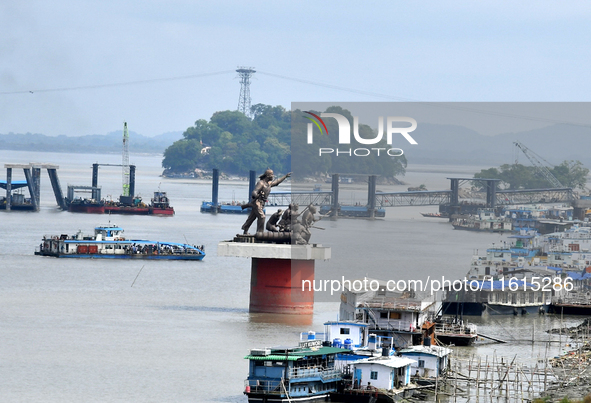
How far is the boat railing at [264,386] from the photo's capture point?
98.8ft

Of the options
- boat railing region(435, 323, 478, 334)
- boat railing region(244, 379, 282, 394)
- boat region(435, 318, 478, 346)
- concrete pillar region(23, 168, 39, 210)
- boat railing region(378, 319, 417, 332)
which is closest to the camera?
boat railing region(244, 379, 282, 394)

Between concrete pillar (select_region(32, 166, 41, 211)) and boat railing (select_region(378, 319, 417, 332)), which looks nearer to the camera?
boat railing (select_region(378, 319, 417, 332))

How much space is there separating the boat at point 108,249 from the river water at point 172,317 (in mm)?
1037

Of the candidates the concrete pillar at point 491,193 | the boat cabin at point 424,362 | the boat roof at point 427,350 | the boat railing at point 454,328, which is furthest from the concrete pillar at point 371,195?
the boat cabin at point 424,362

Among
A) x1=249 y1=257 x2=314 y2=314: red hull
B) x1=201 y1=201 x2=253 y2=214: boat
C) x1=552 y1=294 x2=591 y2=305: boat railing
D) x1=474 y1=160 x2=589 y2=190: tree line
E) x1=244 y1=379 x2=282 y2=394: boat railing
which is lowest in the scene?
x1=244 y1=379 x2=282 y2=394: boat railing

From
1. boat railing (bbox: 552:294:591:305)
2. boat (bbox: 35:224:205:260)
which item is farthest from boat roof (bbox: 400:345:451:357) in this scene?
boat (bbox: 35:224:205:260)

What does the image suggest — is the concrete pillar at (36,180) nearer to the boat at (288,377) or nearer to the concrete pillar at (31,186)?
the concrete pillar at (31,186)

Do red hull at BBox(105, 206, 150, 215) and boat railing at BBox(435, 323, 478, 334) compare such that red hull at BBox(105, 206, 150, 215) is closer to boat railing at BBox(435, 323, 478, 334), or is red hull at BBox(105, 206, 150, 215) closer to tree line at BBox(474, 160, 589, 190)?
tree line at BBox(474, 160, 589, 190)

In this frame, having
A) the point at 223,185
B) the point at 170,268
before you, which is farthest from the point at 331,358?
the point at 223,185

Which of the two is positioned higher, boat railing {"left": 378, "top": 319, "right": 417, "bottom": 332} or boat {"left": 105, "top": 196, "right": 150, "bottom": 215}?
boat {"left": 105, "top": 196, "right": 150, "bottom": 215}

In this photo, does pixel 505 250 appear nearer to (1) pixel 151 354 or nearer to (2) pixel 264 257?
(2) pixel 264 257

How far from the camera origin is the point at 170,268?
64062 mm

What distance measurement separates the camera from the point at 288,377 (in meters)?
30.4

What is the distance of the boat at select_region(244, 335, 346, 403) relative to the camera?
30.1 metres
